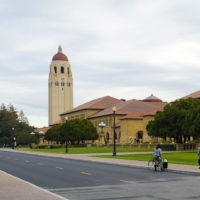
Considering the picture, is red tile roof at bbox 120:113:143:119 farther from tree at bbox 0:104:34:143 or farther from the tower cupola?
the tower cupola

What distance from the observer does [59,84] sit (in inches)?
7598

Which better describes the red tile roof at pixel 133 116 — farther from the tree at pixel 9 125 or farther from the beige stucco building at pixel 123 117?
the tree at pixel 9 125

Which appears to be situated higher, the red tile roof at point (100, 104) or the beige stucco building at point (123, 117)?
the red tile roof at point (100, 104)

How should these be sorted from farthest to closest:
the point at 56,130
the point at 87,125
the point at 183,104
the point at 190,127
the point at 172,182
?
the point at 56,130 < the point at 87,125 < the point at 183,104 < the point at 190,127 < the point at 172,182

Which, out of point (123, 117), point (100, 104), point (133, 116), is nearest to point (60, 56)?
point (100, 104)

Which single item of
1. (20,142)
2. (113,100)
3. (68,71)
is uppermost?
(68,71)

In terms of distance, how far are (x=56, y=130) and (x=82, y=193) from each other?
104 metres

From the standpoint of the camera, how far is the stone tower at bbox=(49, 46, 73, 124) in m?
192

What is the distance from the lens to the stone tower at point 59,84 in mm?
192125

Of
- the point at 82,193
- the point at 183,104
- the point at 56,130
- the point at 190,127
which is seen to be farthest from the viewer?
the point at 56,130

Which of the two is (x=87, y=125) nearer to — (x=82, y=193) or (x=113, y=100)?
(x=113, y=100)

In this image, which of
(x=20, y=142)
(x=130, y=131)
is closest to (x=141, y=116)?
(x=130, y=131)

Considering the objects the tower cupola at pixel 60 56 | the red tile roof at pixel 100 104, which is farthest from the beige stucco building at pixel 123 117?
the tower cupola at pixel 60 56

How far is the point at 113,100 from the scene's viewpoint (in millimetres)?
147500
